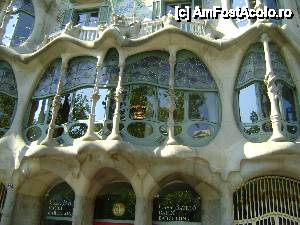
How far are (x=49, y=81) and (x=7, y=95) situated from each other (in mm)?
1547

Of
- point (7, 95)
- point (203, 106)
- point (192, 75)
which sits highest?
point (192, 75)

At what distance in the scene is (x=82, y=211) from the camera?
381 inches

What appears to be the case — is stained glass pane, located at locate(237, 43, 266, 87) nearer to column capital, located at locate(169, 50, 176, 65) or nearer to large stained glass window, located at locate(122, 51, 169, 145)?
column capital, located at locate(169, 50, 176, 65)

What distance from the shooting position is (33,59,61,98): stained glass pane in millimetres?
11453

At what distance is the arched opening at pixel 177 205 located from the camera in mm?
9859

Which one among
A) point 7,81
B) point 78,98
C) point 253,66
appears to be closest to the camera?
point 253,66

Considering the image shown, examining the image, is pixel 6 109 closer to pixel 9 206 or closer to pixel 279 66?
pixel 9 206

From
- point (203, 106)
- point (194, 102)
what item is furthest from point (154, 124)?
point (203, 106)

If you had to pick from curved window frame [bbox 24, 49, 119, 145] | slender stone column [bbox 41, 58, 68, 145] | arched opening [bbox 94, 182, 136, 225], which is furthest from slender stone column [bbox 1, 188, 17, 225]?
arched opening [bbox 94, 182, 136, 225]

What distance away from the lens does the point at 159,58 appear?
10891mm

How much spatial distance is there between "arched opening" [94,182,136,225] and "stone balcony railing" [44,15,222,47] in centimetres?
476

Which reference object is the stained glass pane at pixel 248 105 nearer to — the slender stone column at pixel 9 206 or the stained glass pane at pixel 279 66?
the stained glass pane at pixel 279 66

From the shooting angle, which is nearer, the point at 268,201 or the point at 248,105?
the point at 268,201

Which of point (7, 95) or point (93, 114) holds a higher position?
point (7, 95)
